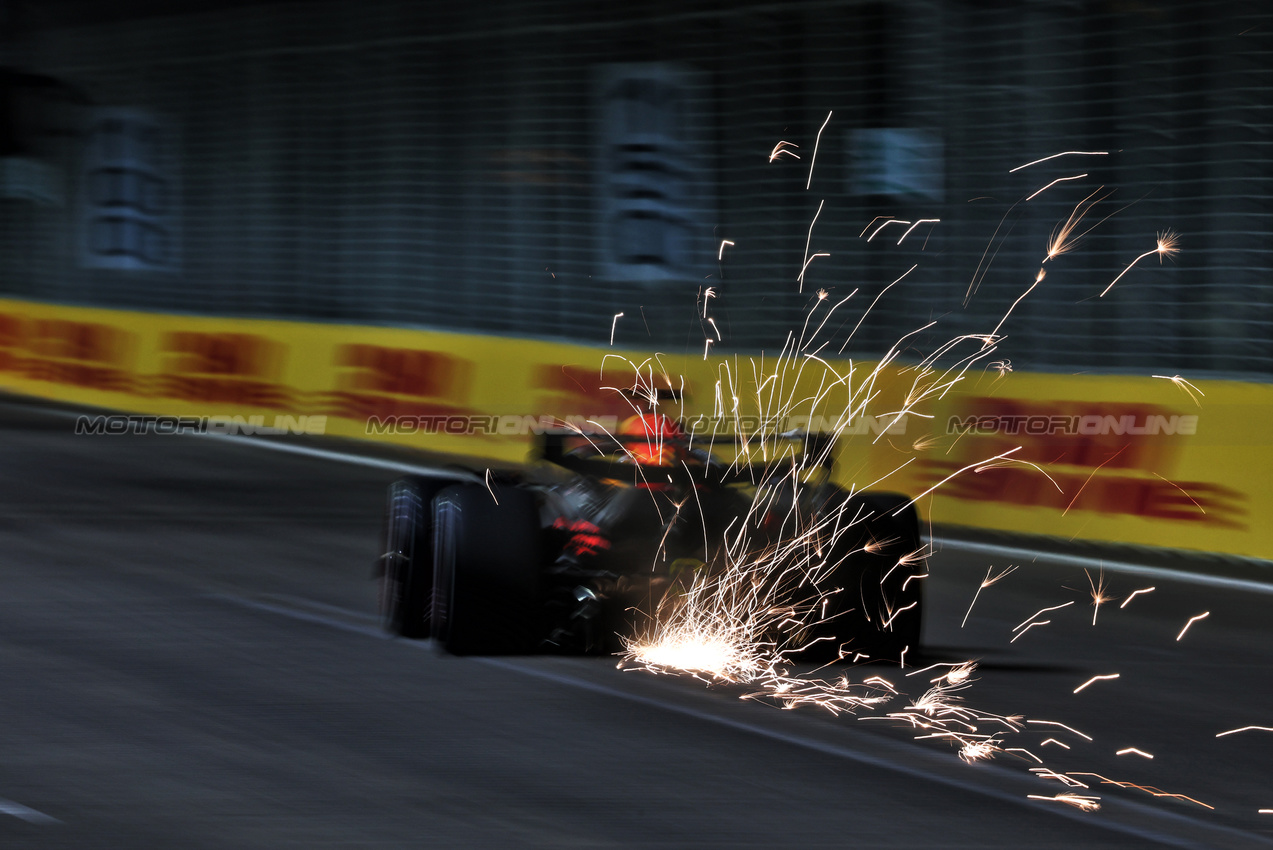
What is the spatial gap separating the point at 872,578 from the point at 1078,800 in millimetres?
2097

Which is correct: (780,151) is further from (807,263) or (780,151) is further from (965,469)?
(965,469)

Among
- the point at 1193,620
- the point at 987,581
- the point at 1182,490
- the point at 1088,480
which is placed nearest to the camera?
the point at 1193,620

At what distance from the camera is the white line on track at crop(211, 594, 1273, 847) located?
5750 mm

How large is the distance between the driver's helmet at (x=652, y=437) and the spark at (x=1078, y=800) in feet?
8.04

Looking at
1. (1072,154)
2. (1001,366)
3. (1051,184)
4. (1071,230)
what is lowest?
(1001,366)

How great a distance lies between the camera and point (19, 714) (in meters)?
6.79

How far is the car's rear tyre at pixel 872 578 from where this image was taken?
7977mm

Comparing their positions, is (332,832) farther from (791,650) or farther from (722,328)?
(722,328)

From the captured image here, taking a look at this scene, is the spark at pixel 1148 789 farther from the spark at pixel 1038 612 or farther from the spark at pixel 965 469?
the spark at pixel 965 469

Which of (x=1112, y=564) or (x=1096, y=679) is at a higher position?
(x=1112, y=564)

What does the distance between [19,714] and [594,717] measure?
226 cm

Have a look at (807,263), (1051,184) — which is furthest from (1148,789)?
(807,263)

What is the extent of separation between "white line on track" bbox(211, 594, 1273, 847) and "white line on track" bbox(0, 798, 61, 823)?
2.60m

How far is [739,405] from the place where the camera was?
1577cm
